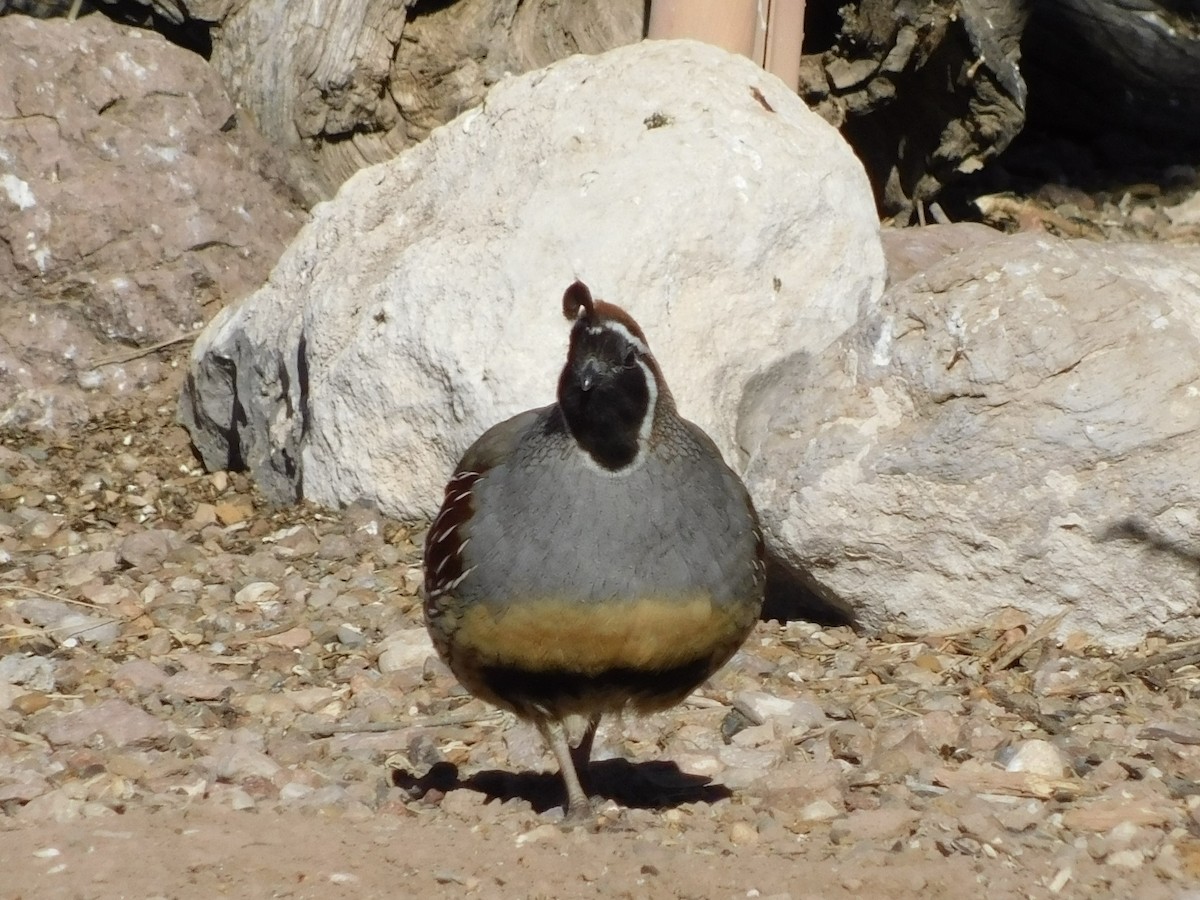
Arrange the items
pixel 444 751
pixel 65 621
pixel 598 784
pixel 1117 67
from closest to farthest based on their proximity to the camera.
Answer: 1. pixel 598 784
2. pixel 444 751
3. pixel 65 621
4. pixel 1117 67

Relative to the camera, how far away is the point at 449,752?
5.46 meters

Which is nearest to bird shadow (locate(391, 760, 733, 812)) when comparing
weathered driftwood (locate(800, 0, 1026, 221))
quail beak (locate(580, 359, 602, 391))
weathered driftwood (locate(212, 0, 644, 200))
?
quail beak (locate(580, 359, 602, 391))

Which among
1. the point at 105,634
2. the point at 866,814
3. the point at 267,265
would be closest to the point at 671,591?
the point at 866,814

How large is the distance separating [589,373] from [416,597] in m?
2.24

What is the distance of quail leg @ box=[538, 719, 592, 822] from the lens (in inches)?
188

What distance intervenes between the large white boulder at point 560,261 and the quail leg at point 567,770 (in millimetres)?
1687

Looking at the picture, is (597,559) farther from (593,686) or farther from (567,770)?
(567,770)

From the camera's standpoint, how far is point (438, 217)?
22.8 feet

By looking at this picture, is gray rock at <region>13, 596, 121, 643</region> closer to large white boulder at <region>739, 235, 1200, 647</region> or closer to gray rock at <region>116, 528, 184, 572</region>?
gray rock at <region>116, 528, 184, 572</region>

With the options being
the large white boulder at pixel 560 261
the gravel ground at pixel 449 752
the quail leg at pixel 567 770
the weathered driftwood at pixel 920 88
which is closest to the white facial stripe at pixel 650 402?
the quail leg at pixel 567 770

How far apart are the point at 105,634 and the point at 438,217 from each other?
6.67 feet

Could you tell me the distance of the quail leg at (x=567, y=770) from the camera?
4785 millimetres

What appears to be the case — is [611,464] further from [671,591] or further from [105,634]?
[105,634]

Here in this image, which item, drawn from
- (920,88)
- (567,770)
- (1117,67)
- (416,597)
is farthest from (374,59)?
(567,770)
